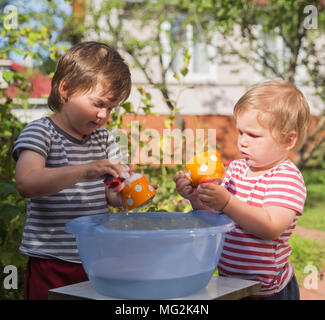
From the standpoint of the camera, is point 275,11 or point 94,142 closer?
point 94,142

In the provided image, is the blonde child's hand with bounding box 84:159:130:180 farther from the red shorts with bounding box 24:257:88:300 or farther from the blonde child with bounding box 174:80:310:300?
the red shorts with bounding box 24:257:88:300

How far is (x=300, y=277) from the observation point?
319 centimetres

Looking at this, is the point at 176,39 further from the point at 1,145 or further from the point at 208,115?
the point at 1,145

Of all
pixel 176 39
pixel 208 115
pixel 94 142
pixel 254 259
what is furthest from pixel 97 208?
pixel 208 115

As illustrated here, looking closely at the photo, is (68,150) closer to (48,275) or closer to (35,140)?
(35,140)

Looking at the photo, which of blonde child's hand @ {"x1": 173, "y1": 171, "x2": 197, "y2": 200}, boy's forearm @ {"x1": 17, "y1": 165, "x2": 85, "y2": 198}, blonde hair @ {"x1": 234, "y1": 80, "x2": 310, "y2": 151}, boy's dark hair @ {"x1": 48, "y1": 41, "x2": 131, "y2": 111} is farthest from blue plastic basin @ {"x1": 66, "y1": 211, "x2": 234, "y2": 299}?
boy's dark hair @ {"x1": 48, "y1": 41, "x2": 131, "y2": 111}

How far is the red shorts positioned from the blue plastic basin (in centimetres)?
44

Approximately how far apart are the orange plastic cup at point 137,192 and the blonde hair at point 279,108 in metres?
0.39

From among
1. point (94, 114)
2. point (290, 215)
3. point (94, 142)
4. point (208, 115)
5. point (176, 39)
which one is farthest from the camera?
point (208, 115)

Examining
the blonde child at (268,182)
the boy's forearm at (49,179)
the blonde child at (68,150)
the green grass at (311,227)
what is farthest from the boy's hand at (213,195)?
the green grass at (311,227)

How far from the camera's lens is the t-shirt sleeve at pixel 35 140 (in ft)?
5.17

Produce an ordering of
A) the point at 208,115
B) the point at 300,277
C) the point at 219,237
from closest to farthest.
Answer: the point at 219,237 < the point at 300,277 < the point at 208,115

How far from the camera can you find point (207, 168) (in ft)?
4.93

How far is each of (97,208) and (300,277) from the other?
1.88m
